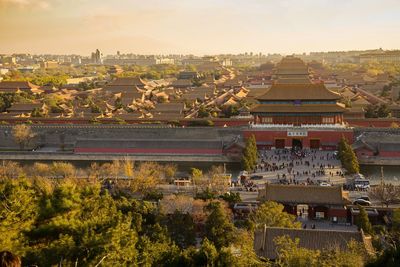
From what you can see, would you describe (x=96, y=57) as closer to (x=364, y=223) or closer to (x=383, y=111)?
(x=383, y=111)

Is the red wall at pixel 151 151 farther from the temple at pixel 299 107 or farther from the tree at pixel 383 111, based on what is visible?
the tree at pixel 383 111

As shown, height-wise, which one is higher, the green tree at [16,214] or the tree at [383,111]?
the green tree at [16,214]

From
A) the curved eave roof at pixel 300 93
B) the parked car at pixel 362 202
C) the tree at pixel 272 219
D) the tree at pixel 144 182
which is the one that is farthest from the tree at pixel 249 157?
the tree at pixel 272 219

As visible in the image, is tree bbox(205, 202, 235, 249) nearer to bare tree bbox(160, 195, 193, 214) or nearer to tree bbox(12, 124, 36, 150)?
bare tree bbox(160, 195, 193, 214)

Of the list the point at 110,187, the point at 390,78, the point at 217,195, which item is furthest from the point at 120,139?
the point at 390,78

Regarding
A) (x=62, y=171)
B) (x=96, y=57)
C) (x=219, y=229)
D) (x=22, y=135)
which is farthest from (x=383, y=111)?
(x=96, y=57)

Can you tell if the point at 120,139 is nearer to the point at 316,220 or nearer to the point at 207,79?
the point at 316,220
